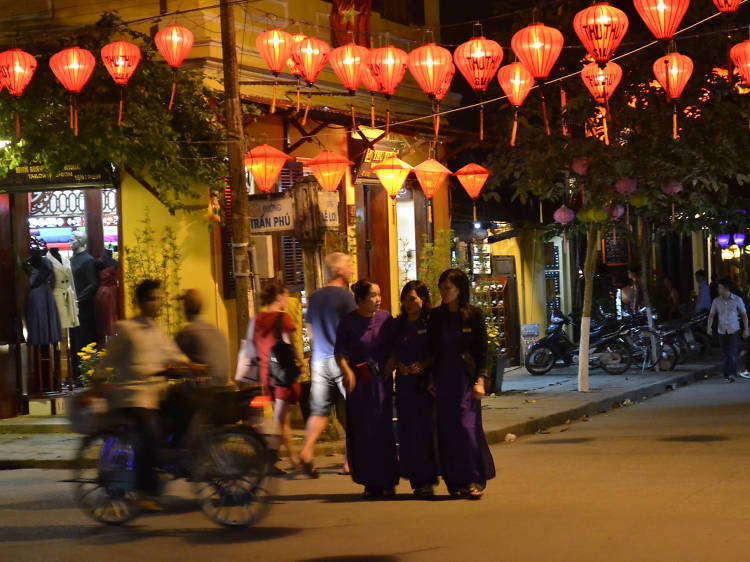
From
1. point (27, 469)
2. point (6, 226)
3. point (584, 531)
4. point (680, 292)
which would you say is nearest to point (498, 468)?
point (584, 531)

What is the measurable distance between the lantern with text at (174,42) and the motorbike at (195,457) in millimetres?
6955

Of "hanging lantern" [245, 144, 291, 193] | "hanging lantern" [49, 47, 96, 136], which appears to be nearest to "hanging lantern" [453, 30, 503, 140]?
"hanging lantern" [245, 144, 291, 193]

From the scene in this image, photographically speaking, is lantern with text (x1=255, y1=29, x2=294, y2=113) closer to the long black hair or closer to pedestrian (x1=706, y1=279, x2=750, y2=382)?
the long black hair

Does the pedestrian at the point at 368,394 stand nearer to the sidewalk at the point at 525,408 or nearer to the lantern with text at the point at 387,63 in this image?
the sidewalk at the point at 525,408

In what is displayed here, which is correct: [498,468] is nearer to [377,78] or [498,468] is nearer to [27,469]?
[27,469]

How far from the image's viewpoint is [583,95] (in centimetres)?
1888

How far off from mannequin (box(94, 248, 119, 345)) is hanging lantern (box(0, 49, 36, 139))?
387cm

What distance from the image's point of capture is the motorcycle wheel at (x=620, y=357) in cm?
2144

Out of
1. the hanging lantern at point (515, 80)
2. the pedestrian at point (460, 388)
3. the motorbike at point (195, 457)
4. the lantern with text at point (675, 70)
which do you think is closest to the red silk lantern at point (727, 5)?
the lantern with text at point (675, 70)

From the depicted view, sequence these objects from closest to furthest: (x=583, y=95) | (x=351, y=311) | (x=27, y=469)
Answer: (x=351, y=311), (x=27, y=469), (x=583, y=95)

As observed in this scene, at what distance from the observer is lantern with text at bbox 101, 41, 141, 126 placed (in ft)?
45.3

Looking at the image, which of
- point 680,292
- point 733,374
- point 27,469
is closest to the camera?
point 27,469

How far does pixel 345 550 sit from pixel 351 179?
12236mm

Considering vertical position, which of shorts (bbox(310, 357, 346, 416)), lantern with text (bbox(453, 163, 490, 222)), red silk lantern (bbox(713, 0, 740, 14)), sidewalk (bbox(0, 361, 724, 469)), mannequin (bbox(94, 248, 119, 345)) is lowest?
sidewalk (bbox(0, 361, 724, 469))
